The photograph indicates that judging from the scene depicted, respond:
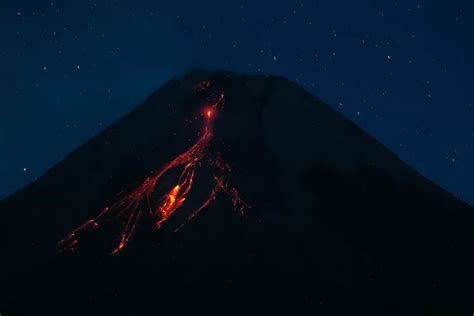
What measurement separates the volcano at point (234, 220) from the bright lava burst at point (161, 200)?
9 centimetres

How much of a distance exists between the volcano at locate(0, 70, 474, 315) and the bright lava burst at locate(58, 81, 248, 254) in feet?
0.29

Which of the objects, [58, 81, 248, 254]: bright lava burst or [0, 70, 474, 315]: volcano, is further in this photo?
[58, 81, 248, 254]: bright lava burst

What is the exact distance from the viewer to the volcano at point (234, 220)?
60.3ft

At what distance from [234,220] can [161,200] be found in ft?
14.7

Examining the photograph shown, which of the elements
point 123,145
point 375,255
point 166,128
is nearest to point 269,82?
point 166,128

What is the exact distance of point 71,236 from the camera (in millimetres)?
23422

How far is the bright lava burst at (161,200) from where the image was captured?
893 inches

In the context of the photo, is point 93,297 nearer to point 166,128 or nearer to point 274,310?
point 274,310

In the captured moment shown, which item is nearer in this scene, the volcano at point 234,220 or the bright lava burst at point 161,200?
the volcano at point 234,220

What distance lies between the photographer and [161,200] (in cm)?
2405

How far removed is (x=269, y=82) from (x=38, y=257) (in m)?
20.7

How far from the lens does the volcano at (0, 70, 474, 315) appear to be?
18375 millimetres

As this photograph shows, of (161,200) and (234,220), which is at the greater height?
(234,220)

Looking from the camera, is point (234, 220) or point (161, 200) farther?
point (161, 200)
